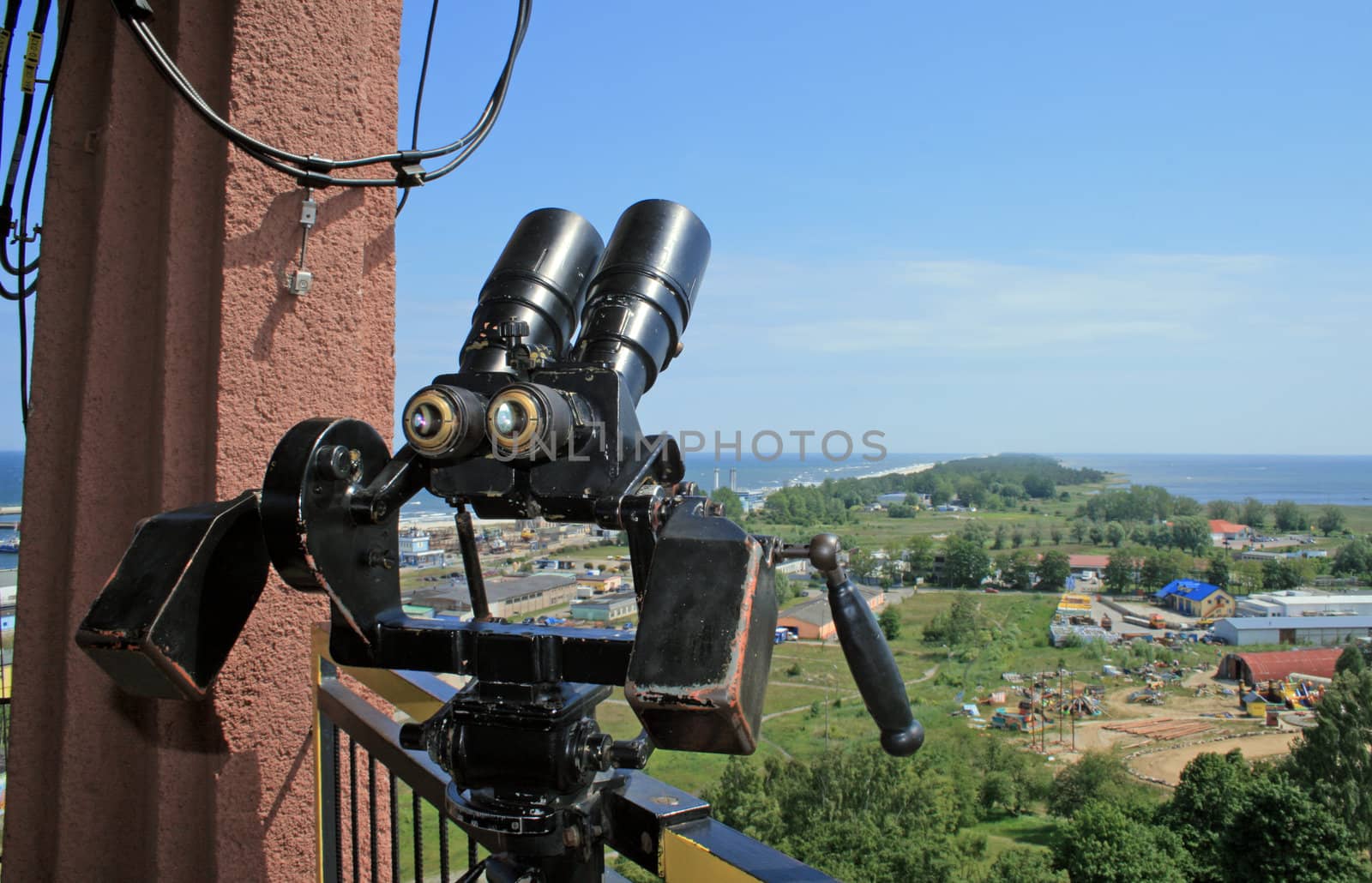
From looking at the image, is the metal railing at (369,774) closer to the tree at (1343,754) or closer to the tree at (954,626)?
the tree at (1343,754)

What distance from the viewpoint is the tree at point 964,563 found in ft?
175

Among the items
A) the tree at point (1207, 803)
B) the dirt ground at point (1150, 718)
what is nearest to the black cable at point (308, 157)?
the tree at point (1207, 803)

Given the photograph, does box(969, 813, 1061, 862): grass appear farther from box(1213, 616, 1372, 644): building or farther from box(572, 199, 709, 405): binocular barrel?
box(572, 199, 709, 405): binocular barrel

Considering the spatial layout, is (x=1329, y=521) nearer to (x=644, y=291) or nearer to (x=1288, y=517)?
(x=1288, y=517)

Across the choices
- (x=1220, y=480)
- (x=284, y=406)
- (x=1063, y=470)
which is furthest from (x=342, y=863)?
(x=1220, y=480)

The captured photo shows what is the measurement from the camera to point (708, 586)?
867mm

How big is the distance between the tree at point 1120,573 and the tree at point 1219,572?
4.15m

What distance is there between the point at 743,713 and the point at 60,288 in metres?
2.26

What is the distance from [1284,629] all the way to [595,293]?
189ft

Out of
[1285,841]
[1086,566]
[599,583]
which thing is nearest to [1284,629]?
[1086,566]

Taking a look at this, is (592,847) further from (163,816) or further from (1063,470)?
(1063,470)

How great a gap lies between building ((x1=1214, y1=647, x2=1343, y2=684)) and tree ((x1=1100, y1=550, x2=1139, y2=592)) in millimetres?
11080

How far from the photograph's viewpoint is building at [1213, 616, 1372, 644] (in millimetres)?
47188

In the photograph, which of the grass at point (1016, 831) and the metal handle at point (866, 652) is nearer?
the metal handle at point (866, 652)
